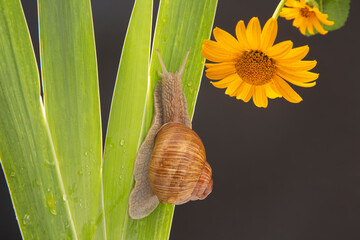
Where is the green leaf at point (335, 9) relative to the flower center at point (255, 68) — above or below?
above

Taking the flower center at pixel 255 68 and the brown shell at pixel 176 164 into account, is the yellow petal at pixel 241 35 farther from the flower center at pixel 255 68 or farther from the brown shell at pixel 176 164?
the brown shell at pixel 176 164

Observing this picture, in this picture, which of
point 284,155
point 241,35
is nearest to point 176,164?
point 241,35

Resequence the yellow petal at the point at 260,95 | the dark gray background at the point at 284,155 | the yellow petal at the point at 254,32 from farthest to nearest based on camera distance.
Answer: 1. the dark gray background at the point at 284,155
2. the yellow petal at the point at 260,95
3. the yellow petal at the point at 254,32

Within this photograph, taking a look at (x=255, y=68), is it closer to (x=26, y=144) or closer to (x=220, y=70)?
(x=220, y=70)

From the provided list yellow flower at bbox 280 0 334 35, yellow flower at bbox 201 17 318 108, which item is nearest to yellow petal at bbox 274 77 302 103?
yellow flower at bbox 201 17 318 108

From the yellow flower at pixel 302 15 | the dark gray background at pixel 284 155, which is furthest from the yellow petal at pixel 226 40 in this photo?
the dark gray background at pixel 284 155

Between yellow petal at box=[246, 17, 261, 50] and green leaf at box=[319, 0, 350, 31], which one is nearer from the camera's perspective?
yellow petal at box=[246, 17, 261, 50]

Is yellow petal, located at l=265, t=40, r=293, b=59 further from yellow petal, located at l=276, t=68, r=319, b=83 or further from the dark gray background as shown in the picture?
the dark gray background
